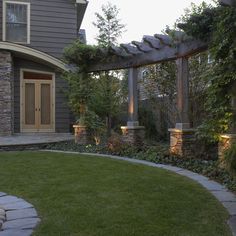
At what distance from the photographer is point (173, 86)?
11.1m

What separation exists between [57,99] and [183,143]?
716 cm

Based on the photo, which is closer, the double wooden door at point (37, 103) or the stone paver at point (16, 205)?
the stone paver at point (16, 205)

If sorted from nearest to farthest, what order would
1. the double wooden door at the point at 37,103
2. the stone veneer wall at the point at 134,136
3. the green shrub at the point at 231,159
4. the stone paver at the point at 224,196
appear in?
the green shrub at the point at 231,159 < the stone paver at the point at 224,196 < the stone veneer wall at the point at 134,136 < the double wooden door at the point at 37,103

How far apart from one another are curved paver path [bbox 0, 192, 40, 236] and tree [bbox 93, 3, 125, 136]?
6871 millimetres

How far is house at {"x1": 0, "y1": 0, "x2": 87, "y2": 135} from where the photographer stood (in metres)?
13.7

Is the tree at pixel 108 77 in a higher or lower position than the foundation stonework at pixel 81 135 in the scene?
higher

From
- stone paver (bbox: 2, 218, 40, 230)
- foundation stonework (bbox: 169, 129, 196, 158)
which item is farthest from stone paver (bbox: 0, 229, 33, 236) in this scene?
foundation stonework (bbox: 169, 129, 196, 158)

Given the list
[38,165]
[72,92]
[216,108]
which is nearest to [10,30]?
[72,92]

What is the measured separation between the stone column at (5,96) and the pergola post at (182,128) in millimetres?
6352

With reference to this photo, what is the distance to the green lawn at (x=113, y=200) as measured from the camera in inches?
148

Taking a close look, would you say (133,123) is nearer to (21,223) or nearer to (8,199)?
(8,199)

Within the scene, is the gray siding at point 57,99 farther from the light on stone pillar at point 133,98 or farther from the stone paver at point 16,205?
the stone paver at point 16,205

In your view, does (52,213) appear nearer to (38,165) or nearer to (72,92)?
(38,165)

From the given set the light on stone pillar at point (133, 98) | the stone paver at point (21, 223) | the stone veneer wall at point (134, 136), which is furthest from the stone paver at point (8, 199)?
the light on stone pillar at point (133, 98)
